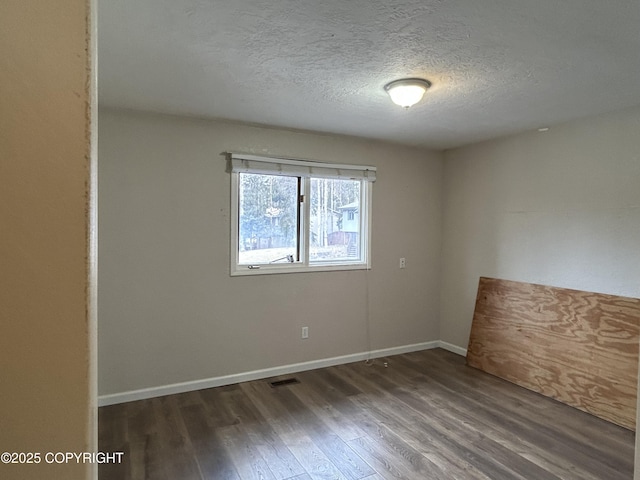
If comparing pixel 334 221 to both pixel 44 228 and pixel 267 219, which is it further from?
pixel 44 228

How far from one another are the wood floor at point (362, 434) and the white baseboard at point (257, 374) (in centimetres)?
7

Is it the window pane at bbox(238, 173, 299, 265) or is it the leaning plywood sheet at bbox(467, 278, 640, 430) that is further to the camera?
the window pane at bbox(238, 173, 299, 265)

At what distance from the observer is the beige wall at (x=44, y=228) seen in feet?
1.46

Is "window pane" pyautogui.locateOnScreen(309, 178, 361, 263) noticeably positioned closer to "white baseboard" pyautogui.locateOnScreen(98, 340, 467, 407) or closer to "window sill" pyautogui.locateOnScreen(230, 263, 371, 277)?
"window sill" pyautogui.locateOnScreen(230, 263, 371, 277)

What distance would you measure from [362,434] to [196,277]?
186 centimetres

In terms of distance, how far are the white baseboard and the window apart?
38.2 inches

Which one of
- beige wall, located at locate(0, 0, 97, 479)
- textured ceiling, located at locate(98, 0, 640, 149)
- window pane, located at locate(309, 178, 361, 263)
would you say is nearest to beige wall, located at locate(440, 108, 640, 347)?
textured ceiling, located at locate(98, 0, 640, 149)

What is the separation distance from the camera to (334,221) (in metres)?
3.84

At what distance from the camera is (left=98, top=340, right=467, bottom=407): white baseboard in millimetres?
2936

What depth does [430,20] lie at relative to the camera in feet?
5.24

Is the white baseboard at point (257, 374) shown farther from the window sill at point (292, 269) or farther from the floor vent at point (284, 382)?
the window sill at point (292, 269)

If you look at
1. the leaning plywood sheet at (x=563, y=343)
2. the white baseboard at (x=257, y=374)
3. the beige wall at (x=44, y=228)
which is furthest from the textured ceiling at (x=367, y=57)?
the white baseboard at (x=257, y=374)

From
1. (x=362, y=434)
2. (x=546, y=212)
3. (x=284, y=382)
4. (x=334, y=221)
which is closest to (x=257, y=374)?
(x=284, y=382)

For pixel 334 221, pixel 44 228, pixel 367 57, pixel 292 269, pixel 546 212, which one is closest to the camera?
pixel 44 228
